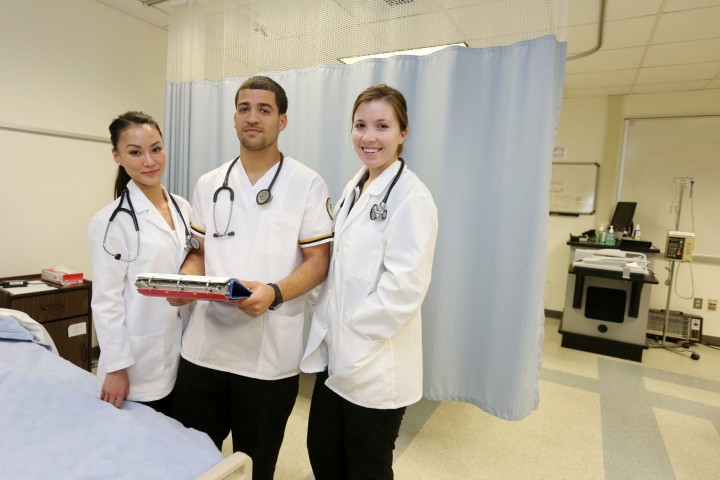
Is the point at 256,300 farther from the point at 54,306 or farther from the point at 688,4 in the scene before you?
the point at 688,4

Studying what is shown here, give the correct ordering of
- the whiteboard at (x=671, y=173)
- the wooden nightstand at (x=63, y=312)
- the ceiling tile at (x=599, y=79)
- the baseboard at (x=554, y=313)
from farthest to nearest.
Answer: the baseboard at (x=554, y=313) → the whiteboard at (x=671, y=173) → the ceiling tile at (x=599, y=79) → the wooden nightstand at (x=63, y=312)

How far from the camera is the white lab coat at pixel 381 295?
3.87 feet

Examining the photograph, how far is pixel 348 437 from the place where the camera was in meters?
1.31

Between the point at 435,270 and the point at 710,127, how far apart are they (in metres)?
3.77

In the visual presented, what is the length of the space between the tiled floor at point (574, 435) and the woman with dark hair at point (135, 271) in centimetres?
92

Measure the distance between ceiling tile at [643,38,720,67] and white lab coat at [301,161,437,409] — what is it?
10.1 feet

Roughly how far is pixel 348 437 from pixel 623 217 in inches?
156

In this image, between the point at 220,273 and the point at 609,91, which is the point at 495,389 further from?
the point at 609,91

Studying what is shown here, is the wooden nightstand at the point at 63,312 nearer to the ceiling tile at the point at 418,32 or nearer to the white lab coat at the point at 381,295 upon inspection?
the white lab coat at the point at 381,295

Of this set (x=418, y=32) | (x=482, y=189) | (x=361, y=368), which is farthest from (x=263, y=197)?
(x=418, y=32)

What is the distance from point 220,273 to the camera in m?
1.33

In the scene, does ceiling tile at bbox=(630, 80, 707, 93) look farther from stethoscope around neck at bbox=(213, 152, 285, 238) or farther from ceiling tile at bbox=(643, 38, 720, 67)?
stethoscope around neck at bbox=(213, 152, 285, 238)

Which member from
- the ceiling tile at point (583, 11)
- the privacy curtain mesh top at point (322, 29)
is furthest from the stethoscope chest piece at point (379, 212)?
the ceiling tile at point (583, 11)

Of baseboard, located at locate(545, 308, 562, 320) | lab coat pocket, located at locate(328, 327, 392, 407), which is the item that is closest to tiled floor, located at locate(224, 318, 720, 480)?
lab coat pocket, located at locate(328, 327, 392, 407)
